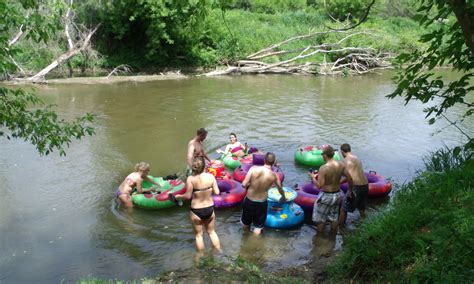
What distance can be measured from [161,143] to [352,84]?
13536 millimetres

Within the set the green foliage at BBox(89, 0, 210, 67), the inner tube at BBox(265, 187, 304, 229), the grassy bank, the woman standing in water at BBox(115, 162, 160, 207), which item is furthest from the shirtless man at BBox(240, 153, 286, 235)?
the green foliage at BBox(89, 0, 210, 67)

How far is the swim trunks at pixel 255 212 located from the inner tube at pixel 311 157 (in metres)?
3.65

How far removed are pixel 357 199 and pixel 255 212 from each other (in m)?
1.91

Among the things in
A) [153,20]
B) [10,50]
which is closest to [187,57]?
[153,20]

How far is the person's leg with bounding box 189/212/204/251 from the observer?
6802 mm

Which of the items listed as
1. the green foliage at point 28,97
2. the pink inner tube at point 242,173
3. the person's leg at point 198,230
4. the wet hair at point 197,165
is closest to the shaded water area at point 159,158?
the person's leg at point 198,230

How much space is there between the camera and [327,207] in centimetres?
753

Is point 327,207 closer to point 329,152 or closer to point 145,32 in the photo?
point 329,152

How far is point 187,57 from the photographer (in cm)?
2666

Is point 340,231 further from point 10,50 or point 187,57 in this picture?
point 187,57

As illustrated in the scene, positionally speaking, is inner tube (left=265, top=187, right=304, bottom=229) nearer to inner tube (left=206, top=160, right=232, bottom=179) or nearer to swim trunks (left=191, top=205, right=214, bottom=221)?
swim trunks (left=191, top=205, right=214, bottom=221)

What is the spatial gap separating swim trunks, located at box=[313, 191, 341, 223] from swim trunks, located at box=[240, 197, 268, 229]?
86cm

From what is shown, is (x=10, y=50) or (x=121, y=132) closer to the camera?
(x=10, y=50)

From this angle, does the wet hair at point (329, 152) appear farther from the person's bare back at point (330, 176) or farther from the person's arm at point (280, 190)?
the person's arm at point (280, 190)
